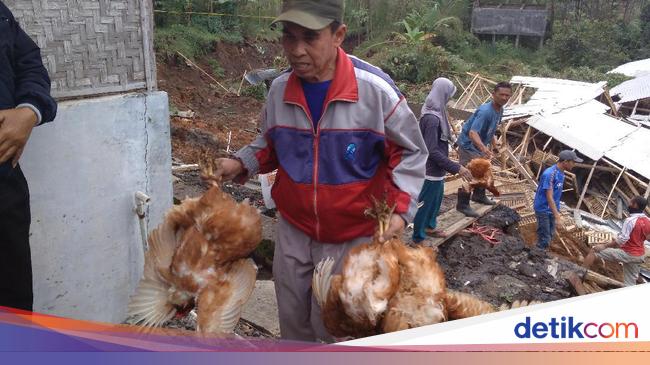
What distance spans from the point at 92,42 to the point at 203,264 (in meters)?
1.65

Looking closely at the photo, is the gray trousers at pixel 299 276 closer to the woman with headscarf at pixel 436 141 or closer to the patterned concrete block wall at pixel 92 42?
the patterned concrete block wall at pixel 92 42

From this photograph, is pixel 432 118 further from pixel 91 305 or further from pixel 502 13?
pixel 502 13

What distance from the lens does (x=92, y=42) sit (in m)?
3.35

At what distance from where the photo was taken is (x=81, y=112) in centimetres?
333

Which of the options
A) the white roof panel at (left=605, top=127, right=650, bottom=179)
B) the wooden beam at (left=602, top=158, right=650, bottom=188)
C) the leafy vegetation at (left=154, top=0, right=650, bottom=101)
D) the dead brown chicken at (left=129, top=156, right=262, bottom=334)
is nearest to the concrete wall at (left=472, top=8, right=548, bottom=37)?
the leafy vegetation at (left=154, top=0, right=650, bottom=101)

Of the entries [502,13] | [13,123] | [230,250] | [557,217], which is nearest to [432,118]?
[557,217]

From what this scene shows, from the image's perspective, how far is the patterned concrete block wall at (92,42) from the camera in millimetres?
3143

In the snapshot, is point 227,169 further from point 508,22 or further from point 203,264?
point 508,22

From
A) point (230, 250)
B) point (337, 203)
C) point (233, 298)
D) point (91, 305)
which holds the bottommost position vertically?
point (91, 305)

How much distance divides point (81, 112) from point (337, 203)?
172cm

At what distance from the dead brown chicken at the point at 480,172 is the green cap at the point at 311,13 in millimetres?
5383

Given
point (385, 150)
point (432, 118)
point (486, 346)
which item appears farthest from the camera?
point (432, 118)

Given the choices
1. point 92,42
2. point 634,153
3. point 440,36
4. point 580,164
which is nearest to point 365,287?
point 92,42

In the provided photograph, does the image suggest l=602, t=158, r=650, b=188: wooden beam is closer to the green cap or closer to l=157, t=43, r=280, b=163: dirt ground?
l=157, t=43, r=280, b=163: dirt ground
